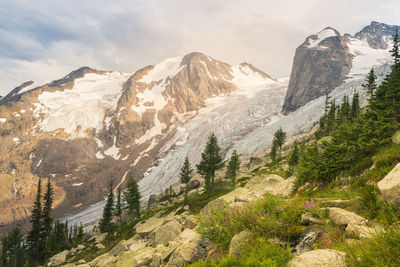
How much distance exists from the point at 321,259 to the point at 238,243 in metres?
2.27

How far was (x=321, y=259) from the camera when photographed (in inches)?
159

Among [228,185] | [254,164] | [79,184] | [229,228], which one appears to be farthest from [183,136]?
[229,228]

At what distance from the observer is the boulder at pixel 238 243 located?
562 centimetres

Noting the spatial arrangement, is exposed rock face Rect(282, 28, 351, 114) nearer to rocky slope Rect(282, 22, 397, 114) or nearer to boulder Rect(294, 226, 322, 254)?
rocky slope Rect(282, 22, 397, 114)

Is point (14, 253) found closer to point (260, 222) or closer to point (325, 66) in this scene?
point (260, 222)

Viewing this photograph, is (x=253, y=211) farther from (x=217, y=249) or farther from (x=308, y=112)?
(x=308, y=112)

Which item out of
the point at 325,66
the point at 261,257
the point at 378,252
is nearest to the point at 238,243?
the point at 261,257

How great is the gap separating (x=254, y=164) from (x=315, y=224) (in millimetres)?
78829

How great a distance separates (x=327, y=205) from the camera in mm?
6566

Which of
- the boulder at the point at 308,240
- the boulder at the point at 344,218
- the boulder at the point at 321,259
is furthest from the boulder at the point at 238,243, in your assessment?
the boulder at the point at 344,218

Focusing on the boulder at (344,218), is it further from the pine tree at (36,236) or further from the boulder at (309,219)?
the pine tree at (36,236)

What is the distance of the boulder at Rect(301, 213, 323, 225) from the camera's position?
228 inches

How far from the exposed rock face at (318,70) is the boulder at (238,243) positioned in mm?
190245

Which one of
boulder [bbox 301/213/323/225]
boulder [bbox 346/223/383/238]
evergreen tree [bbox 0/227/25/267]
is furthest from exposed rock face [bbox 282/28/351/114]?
boulder [bbox 346/223/383/238]
